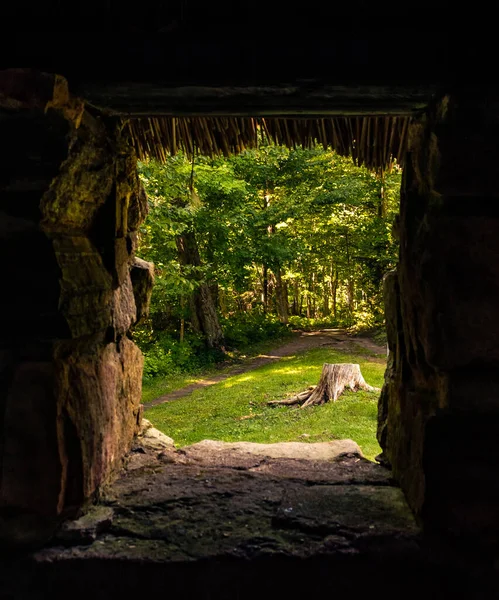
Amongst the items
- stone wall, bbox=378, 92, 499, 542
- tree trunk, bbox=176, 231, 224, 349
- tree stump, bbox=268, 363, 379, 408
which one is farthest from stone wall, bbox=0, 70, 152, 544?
tree trunk, bbox=176, 231, 224, 349

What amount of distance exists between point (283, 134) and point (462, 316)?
1.44 meters

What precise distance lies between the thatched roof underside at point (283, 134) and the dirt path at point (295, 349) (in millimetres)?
7531

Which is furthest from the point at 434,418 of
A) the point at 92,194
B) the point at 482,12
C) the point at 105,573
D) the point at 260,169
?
the point at 260,169

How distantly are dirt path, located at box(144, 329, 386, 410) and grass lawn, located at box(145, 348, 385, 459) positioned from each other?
0.62 metres

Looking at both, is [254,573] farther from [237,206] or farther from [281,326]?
[281,326]

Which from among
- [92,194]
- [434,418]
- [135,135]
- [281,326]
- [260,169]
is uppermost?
[260,169]

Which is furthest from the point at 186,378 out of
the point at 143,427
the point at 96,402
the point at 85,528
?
the point at 85,528

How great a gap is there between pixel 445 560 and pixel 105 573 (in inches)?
51.5

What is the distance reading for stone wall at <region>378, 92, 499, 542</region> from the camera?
5.85 feet

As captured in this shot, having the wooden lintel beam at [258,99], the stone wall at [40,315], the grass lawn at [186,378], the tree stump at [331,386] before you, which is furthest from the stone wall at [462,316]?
the grass lawn at [186,378]

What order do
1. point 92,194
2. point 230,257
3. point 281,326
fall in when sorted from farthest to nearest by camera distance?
point 281,326 < point 230,257 < point 92,194

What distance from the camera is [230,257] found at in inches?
598

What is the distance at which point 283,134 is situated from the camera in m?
2.65

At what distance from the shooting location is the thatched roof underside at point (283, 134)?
2.60 meters
